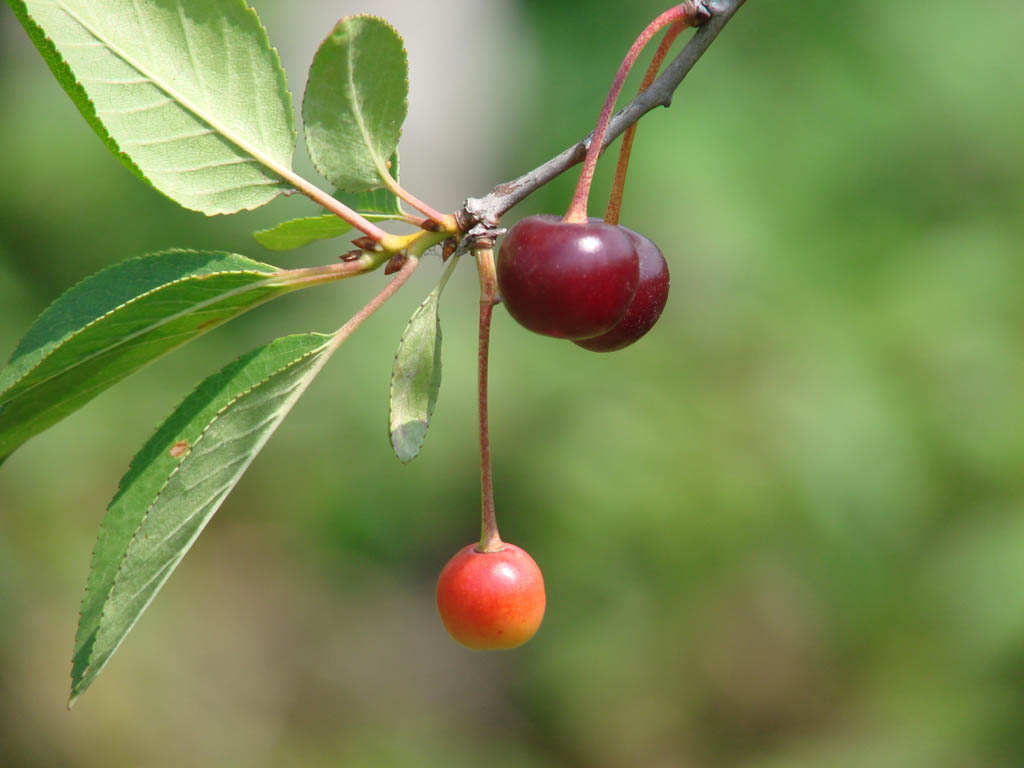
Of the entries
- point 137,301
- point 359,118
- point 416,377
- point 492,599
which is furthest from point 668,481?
point 137,301

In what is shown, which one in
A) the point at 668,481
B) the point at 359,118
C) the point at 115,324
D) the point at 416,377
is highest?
the point at 668,481

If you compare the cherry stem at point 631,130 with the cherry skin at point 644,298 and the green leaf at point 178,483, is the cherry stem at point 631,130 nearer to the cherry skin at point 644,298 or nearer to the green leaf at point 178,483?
Answer: the cherry skin at point 644,298

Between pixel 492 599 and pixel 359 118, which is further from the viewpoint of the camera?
pixel 492 599

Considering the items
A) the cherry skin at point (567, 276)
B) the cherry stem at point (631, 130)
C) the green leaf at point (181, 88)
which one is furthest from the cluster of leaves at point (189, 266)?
the cherry stem at point (631, 130)

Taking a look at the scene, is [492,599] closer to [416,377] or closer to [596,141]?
[416,377]

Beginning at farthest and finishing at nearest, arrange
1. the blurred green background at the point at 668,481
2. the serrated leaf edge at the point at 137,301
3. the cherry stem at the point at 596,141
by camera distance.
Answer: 1. the blurred green background at the point at 668,481
2. the cherry stem at the point at 596,141
3. the serrated leaf edge at the point at 137,301

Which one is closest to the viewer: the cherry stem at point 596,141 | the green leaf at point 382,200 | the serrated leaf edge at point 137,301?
the serrated leaf edge at point 137,301

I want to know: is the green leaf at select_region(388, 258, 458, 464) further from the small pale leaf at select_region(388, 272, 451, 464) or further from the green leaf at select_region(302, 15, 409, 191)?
the green leaf at select_region(302, 15, 409, 191)
